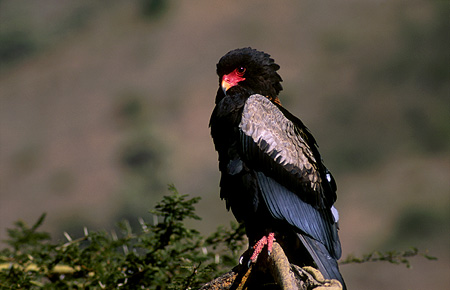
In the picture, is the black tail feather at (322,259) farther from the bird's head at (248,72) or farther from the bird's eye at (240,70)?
the bird's eye at (240,70)

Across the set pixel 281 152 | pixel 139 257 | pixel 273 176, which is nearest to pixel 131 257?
pixel 139 257

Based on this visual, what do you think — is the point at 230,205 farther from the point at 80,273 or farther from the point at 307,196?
the point at 80,273

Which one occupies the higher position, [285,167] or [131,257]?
[285,167]

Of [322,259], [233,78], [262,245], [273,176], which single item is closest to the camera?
[262,245]

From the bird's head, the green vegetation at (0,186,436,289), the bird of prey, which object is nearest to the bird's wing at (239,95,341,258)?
the bird of prey

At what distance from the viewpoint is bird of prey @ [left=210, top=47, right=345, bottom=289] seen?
350 centimetres

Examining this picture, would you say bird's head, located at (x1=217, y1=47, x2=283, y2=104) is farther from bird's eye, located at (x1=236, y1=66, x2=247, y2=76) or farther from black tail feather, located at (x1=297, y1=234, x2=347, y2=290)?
black tail feather, located at (x1=297, y1=234, x2=347, y2=290)

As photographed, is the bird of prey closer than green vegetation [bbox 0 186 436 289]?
Yes

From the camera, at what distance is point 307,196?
12.0 ft

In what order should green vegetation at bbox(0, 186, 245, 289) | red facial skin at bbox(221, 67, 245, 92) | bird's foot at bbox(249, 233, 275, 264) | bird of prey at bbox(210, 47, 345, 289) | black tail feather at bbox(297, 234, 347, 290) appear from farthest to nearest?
green vegetation at bbox(0, 186, 245, 289) → red facial skin at bbox(221, 67, 245, 92) → bird of prey at bbox(210, 47, 345, 289) → black tail feather at bbox(297, 234, 347, 290) → bird's foot at bbox(249, 233, 275, 264)

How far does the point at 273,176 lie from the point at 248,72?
2.34 ft

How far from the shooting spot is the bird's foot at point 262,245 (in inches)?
118

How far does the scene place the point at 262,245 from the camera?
10.4 ft

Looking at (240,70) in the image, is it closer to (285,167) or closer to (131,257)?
(285,167)
